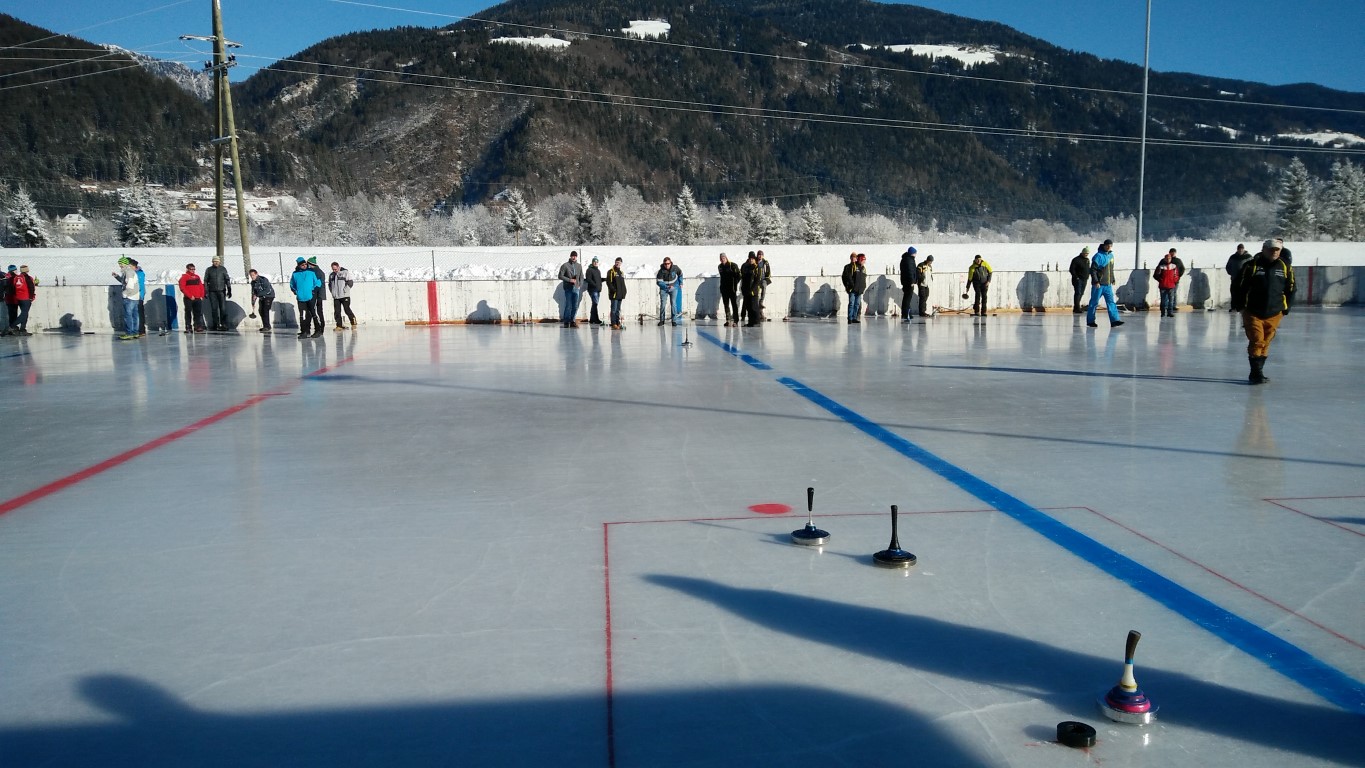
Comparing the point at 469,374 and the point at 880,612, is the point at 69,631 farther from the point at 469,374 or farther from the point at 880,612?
the point at 469,374

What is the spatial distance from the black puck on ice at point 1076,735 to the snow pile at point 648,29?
175 metres

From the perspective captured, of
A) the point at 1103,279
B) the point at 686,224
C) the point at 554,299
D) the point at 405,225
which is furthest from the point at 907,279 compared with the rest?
the point at 405,225

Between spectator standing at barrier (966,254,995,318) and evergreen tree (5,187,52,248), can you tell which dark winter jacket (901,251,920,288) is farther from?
evergreen tree (5,187,52,248)

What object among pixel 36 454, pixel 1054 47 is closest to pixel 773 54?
pixel 1054 47

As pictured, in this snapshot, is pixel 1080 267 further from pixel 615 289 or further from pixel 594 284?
pixel 594 284

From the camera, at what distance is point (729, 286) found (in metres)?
21.2

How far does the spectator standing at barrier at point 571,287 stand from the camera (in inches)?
825

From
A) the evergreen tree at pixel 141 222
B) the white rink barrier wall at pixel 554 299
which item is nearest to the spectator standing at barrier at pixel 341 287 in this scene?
the white rink barrier wall at pixel 554 299

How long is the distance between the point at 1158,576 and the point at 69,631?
4.67 metres

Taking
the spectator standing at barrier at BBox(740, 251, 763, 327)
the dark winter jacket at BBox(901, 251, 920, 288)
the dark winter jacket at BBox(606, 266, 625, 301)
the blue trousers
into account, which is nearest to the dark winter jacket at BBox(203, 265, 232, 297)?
the dark winter jacket at BBox(606, 266, 625, 301)

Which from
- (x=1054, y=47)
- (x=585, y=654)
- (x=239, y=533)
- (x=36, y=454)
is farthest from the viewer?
(x=1054, y=47)

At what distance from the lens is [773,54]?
16850cm

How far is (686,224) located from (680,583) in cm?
7363

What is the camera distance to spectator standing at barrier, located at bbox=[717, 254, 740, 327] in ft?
69.6
